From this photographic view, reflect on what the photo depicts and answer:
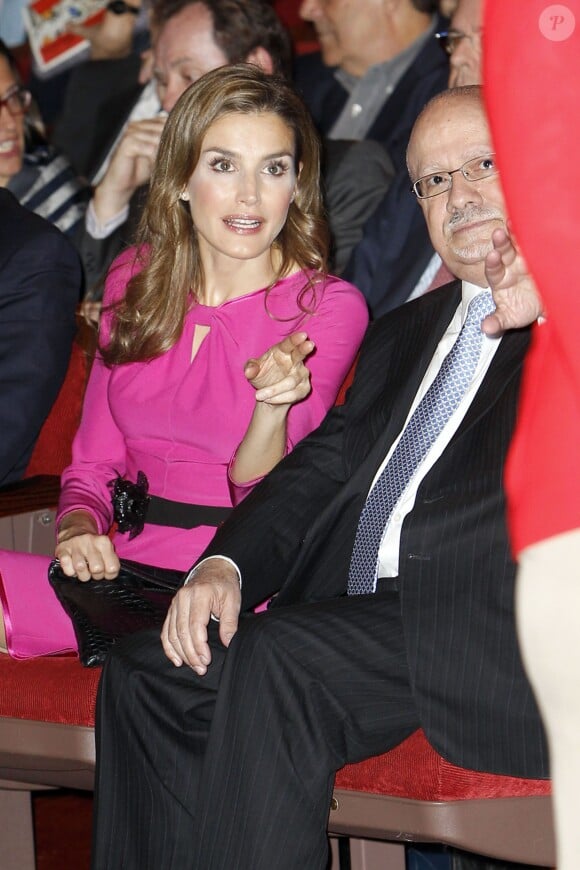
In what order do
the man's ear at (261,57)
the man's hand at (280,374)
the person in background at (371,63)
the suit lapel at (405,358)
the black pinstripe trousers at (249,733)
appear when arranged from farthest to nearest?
the person in background at (371,63), the man's ear at (261,57), the suit lapel at (405,358), the man's hand at (280,374), the black pinstripe trousers at (249,733)

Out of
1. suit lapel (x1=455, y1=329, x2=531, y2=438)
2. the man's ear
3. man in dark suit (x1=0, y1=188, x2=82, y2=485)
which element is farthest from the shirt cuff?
suit lapel (x1=455, y1=329, x2=531, y2=438)

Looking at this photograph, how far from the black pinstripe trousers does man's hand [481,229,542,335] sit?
512 millimetres

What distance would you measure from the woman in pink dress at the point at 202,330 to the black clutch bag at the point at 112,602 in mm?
31

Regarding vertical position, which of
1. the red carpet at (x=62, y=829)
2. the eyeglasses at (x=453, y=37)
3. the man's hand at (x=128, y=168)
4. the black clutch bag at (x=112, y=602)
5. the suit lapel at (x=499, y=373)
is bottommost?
the red carpet at (x=62, y=829)

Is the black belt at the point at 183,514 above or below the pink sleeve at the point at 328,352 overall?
below

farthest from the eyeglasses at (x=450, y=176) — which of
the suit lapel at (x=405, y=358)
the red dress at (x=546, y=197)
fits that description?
the red dress at (x=546, y=197)

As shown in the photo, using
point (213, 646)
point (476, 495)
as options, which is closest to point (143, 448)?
point (213, 646)

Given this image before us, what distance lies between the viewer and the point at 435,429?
6.75ft

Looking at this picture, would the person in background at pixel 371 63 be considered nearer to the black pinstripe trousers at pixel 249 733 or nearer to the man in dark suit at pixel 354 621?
the man in dark suit at pixel 354 621

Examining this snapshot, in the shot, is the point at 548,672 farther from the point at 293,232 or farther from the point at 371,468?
the point at 293,232

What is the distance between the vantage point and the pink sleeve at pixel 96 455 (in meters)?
2.51

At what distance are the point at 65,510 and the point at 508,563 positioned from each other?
100 cm

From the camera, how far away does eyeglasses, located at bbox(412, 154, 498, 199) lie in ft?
7.09

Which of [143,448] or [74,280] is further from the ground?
[74,280]
